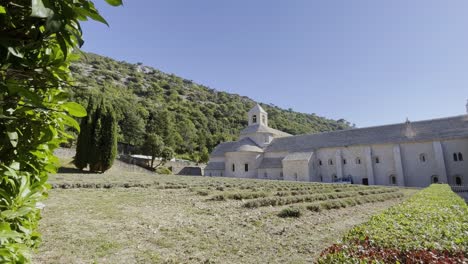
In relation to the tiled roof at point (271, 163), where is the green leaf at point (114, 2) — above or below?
below

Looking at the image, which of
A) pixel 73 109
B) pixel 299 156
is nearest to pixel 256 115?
pixel 299 156

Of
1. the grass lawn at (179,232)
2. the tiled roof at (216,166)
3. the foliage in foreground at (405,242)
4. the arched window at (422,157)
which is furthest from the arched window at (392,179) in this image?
the foliage in foreground at (405,242)

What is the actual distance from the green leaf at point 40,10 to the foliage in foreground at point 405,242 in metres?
3.24

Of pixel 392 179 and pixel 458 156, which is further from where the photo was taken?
pixel 392 179

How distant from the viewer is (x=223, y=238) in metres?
6.42

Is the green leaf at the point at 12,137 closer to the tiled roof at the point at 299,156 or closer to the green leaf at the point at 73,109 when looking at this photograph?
the green leaf at the point at 73,109

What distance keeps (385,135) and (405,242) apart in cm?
3909

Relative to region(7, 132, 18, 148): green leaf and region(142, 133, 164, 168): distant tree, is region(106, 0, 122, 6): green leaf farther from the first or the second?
region(142, 133, 164, 168): distant tree

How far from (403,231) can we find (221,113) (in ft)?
342

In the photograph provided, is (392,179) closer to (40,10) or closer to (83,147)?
(83,147)

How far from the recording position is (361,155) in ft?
126

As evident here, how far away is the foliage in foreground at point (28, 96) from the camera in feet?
3.45

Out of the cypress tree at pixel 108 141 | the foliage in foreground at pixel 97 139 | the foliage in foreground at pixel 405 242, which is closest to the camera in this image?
the foliage in foreground at pixel 405 242

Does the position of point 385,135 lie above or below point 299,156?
above
